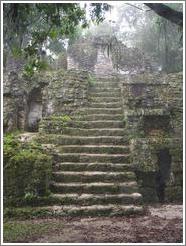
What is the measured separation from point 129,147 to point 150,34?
54.4 feet

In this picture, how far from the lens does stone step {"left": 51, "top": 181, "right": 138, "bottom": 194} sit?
7.42 meters

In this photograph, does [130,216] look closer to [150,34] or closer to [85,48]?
[85,48]

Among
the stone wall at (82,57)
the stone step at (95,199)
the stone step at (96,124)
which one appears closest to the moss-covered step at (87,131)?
the stone step at (96,124)

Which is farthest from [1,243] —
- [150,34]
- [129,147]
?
[150,34]

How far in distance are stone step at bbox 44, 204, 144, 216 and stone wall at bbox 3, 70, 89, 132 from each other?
168 inches

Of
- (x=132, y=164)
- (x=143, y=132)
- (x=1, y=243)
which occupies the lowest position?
(x=1, y=243)

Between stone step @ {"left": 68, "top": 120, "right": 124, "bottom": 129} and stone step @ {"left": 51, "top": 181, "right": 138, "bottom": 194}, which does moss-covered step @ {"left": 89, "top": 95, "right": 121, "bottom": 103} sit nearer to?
stone step @ {"left": 68, "top": 120, "right": 124, "bottom": 129}

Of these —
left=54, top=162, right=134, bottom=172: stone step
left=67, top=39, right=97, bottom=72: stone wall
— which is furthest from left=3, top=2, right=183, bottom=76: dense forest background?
left=54, top=162, right=134, bottom=172: stone step

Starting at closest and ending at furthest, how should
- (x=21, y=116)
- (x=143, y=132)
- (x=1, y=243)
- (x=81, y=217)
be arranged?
1. (x=1, y=243)
2. (x=81, y=217)
3. (x=143, y=132)
4. (x=21, y=116)

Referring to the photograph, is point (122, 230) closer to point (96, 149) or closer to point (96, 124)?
point (96, 149)

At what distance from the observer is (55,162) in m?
8.19

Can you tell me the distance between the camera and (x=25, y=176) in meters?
7.11

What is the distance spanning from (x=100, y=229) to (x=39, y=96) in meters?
7.61

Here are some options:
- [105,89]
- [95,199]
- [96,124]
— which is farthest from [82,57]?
[95,199]
